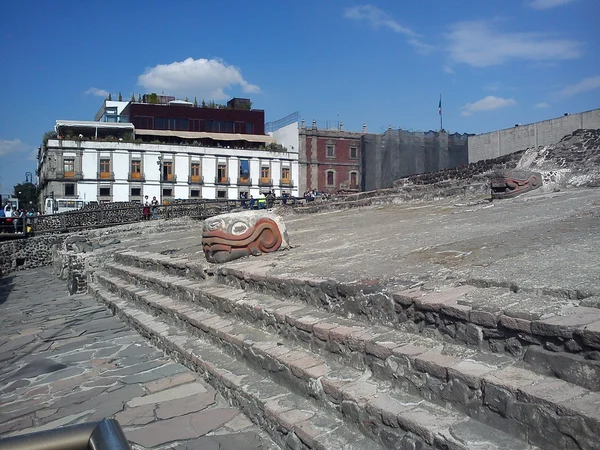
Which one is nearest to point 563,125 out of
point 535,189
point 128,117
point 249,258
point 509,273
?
point 535,189

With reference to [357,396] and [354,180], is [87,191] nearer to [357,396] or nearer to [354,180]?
[354,180]

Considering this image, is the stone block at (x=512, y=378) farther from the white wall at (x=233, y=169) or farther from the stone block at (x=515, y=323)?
the white wall at (x=233, y=169)

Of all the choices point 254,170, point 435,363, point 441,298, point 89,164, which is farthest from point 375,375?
point 254,170

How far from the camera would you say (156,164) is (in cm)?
3978

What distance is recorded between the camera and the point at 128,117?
43.1 m

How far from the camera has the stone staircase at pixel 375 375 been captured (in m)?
2.26

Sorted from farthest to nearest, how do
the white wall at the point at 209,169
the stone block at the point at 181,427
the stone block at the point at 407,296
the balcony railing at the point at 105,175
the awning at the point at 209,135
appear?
the awning at the point at 209,135 < the white wall at the point at 209,169 < the balcony railing at the point at 105,175 < the stone block at the point at 181,427 < the stone block at the point at 407,296

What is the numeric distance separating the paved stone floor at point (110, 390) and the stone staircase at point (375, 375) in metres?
0.18

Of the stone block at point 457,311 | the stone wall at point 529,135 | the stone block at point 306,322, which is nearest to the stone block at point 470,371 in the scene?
the stone block at point 457,311

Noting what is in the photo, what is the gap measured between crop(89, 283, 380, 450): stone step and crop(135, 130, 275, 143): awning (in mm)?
38079

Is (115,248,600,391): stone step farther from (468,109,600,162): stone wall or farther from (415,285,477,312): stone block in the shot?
(468,109,600,162): stone wall

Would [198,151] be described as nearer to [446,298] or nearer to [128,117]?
[128,117]

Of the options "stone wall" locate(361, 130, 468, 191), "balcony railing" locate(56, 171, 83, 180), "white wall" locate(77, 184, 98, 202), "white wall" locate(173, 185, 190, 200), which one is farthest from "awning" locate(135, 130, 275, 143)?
"stone wall" locate(361, 130, 468, 191)

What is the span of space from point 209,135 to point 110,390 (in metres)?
39.6
